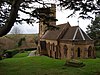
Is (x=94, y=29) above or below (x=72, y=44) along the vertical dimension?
above

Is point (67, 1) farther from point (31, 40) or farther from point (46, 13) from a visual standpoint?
point (31, 40)

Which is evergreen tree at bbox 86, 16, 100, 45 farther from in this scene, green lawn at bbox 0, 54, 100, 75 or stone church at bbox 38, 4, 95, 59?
green lawn at bbox 0, 54, 100, 75

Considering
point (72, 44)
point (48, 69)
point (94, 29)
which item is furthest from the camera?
point (94, 29)

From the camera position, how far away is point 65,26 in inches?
1724

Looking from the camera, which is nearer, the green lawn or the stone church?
the green lawn

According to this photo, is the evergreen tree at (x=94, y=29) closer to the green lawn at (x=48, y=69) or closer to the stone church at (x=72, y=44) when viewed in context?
the stone church at (x=72, y=44)

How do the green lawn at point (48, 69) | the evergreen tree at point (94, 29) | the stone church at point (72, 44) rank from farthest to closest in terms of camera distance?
1. the evergreen tree at point (94, 29)
2. the stone church at point (72, 44)
3. the green lawn at point (48, 69)

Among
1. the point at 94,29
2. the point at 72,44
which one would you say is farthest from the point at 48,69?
the point at 94,29

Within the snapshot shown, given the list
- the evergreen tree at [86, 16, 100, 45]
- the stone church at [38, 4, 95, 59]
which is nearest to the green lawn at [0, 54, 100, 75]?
the stone church at [38, 4, 95, 59]

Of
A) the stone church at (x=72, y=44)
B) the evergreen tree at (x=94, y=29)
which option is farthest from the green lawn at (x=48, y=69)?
the evergreen tree at (x=94, y=29)

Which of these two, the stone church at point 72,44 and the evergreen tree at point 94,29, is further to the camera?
the evergreen tree at point 94,29

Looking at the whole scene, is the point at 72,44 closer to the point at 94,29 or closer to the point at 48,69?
the point at 48,69

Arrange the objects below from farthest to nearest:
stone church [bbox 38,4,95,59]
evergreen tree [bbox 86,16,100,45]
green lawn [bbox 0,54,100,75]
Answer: evergreen tree [bbox 86,16,100,45]
stone church [bbox 38,4,95,59]
green lawn [bbox 0,54,100,75]

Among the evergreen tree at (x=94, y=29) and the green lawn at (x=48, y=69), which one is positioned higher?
the evergreen tree at (x=94, y=29)
